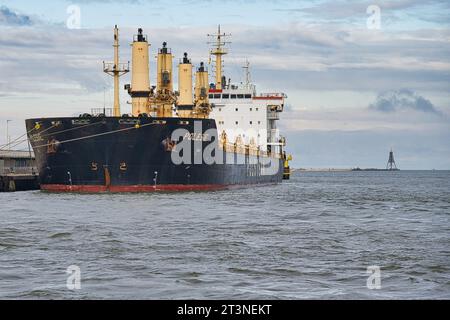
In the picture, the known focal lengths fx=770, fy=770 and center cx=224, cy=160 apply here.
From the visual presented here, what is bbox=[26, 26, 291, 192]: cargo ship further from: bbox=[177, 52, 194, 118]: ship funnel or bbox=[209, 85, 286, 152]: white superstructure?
bbox=[209, 85, 286, 152]: white superstructure

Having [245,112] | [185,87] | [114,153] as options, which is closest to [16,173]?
[185,87]

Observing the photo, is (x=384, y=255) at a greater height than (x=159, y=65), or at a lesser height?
lesser

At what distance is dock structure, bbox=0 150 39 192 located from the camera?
57.8 metres

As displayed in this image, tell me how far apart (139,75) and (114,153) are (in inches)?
369

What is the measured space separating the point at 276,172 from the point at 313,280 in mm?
78297

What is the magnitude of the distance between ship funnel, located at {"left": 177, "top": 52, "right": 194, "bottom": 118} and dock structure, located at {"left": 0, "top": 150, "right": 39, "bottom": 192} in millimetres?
12541

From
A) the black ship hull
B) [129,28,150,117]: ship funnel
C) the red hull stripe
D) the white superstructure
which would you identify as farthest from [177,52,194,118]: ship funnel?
the white superstructure

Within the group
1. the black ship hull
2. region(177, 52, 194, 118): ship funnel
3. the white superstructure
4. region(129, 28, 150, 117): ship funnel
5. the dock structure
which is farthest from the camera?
the white superstructure

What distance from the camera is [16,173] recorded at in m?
64.7

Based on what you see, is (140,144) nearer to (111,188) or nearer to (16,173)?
(111,188)

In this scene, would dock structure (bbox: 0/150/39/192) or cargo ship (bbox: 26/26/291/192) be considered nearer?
cargo ship (bbox: 26/26/291/192)
